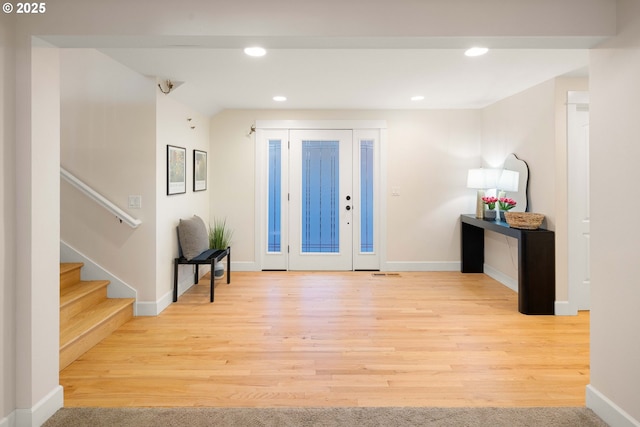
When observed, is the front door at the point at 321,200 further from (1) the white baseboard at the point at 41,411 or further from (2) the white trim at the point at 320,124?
(1) the white baseboard at the point at 41,411

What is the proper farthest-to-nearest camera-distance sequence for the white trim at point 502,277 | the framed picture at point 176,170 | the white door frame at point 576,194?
the white trim at point 502,277, the framed picture at point 176,170, the white door frame at point 576,194

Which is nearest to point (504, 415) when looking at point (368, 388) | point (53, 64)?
→ point (368, 388)

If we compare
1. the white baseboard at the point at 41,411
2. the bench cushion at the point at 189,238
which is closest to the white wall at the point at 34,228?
the white baseboard at the point at 41,411

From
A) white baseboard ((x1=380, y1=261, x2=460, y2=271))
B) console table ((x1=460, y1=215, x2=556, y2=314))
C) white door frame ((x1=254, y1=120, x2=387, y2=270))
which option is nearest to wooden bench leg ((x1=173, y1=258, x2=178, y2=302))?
white door frame ((x1=254, y1=120, x2=387, y2=270))

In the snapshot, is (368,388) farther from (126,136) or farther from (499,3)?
(126,136)

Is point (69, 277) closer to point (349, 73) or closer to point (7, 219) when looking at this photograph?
point (7, 219)

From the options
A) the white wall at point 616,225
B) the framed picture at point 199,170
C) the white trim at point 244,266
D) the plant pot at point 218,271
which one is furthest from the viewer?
the white trim at point 244,266

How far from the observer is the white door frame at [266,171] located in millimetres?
6074

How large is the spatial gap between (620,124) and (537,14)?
72 cm

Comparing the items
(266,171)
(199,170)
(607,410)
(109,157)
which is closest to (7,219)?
(109,157)

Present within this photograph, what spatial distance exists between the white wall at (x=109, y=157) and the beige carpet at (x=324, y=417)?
6.25 ft

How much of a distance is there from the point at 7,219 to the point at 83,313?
1.72 meters

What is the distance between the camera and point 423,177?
6129 mm

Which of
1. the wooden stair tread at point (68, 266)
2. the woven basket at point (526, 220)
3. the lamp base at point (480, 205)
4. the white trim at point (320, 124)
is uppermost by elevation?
the white trim at point (320, 124)
